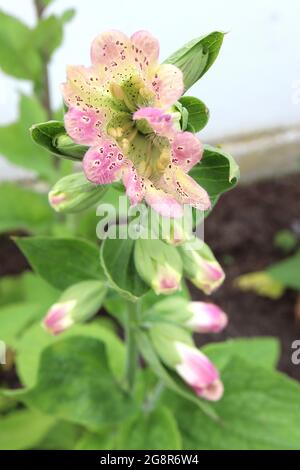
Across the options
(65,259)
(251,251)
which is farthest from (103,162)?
(251,251)

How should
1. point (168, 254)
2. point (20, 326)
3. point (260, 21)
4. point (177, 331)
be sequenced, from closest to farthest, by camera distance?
1. point (168, 254)
2. point (177, 331)
3. point (20, 326)
4. point (260, 21)

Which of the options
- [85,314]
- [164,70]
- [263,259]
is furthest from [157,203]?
[263,259]

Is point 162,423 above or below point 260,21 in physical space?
below

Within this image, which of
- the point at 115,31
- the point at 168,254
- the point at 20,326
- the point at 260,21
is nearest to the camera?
the point at 115,31

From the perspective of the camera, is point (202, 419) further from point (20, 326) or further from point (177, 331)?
point (20, 326)

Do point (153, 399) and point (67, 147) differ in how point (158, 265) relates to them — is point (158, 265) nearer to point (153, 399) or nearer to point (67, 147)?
point (67, 147)

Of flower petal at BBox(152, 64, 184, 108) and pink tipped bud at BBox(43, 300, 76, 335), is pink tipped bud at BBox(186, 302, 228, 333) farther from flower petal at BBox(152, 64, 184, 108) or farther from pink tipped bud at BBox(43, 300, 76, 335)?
flower petal at BBox(152, 64, 184, 108)

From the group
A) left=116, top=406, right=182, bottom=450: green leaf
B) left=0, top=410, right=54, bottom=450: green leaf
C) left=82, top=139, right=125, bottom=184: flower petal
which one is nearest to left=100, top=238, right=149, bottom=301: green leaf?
left=82, top=139, right=125, bottom=184: flower petal

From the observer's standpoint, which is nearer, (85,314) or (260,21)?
(85,314)
